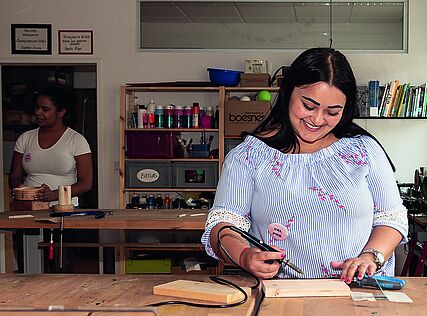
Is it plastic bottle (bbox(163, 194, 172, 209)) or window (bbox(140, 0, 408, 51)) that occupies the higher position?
window (bbox(140, 0, 408, 51))

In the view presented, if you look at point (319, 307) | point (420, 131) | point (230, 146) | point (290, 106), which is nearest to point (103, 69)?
point (230, 146)

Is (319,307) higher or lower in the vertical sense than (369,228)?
lower

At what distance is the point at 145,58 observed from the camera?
5.88 meters

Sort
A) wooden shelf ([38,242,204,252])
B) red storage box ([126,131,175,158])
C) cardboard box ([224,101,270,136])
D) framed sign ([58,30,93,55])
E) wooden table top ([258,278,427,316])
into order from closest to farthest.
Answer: wooden table top ([258,278,427,316])
wooden shelf ([38,242,204,252])
cardboard box ([224,101,270,136])
red storage box ([126,131,175,158])
framed sign ([58,30,93,55])

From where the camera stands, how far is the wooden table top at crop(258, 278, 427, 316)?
1.49 metres

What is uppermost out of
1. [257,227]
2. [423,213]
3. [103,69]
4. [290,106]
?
[103,69]

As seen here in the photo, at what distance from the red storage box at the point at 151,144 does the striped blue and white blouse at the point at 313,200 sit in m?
3.65

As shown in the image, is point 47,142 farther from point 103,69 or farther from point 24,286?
point 24,286

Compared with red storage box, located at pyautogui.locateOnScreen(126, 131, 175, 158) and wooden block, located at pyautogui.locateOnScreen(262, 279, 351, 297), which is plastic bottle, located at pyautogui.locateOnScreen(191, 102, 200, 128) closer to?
red storage box, located at pyautogui.locateOnScreen(126, 131, 175, 158)

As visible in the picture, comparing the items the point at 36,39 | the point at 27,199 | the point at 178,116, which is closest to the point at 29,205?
the point at 27,199

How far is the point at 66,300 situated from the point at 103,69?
14.7 feet

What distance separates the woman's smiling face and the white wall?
403 centimetres

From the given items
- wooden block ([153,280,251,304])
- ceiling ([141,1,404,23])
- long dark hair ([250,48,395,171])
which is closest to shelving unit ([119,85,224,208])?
ceiling ([141,1,404,23])

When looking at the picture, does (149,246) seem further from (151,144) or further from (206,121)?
(206,121)
